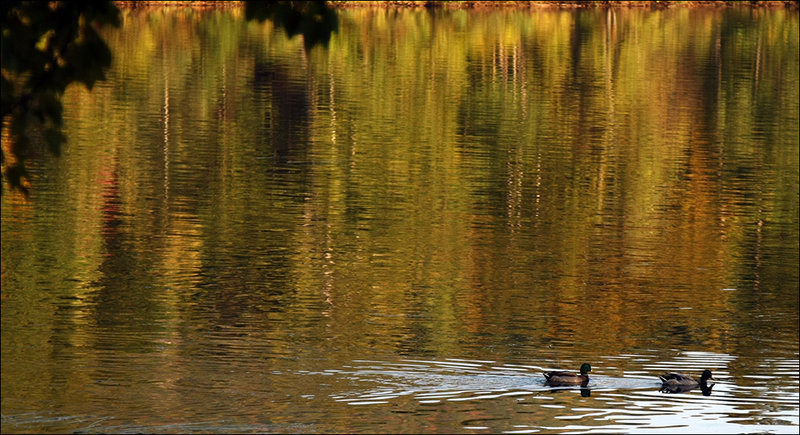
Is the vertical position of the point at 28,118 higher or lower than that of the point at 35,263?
higher

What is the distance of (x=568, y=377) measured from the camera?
826 inches

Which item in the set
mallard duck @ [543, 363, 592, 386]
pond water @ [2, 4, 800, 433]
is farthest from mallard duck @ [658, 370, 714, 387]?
mallard duck @ [543, 363, 592, 386]

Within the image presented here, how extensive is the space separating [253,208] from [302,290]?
922cm

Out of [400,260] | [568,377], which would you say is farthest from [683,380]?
[400,260]

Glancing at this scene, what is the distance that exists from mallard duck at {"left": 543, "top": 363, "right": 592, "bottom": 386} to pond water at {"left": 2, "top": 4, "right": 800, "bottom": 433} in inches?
5.8

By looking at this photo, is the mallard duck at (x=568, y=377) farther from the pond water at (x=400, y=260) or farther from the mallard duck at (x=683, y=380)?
the mallard duck at (x=683, y=380)

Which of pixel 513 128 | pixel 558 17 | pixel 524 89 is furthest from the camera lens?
pixel 558 17

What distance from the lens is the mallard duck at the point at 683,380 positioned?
838 inches

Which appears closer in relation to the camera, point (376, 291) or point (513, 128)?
point (376, 291)

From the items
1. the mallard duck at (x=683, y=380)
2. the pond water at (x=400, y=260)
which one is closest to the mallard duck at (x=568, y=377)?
the pond water at (x=400, y=260)

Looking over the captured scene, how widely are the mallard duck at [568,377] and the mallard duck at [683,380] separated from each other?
106 centimetres

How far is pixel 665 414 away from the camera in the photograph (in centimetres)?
2080

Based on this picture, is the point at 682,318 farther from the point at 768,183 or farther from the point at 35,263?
the point at 768,183

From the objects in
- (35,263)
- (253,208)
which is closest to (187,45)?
(253,208)
